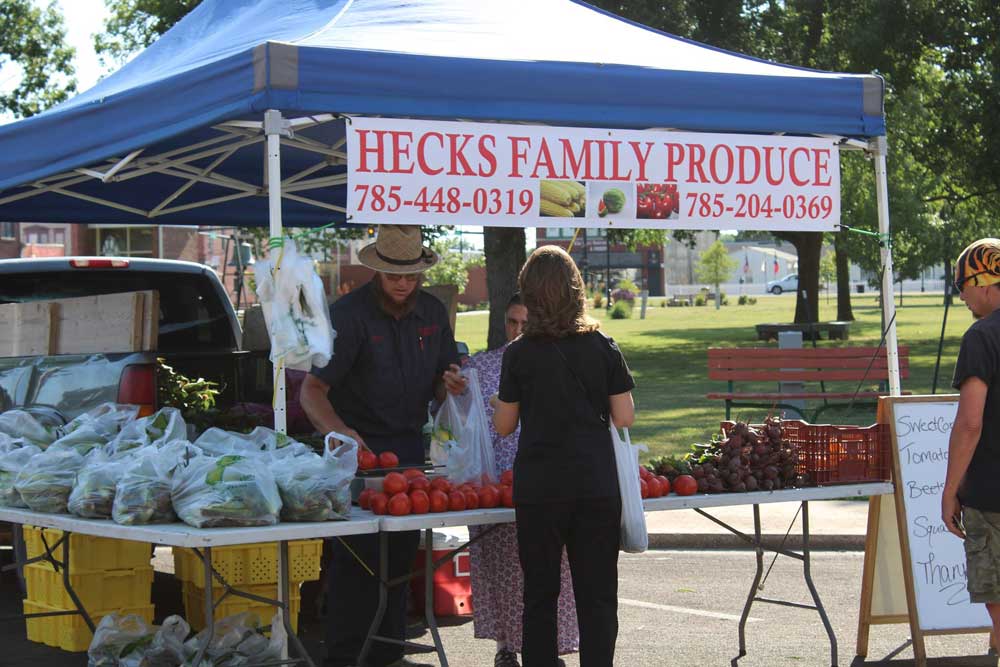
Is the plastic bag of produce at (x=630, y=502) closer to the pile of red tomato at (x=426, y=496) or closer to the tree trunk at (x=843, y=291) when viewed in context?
the pile of red tomato at (x=426, y=496)

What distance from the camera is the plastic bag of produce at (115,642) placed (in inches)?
227

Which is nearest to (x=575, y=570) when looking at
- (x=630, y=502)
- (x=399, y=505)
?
(x=630, y=502)

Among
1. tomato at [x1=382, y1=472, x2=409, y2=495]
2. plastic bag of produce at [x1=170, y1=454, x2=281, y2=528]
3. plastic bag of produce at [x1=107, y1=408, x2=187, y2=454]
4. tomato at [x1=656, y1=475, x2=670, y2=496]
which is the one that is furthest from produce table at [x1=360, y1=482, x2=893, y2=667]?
plastic bag of produce at [x1=107, y1=408, x2=187, y2=454]

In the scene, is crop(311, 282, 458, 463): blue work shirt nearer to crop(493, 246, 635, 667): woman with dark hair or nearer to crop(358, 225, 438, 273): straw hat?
crop(358, 225, 438, 273): straw hat

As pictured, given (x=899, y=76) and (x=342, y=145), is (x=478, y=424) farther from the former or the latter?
(x=899, y=76)

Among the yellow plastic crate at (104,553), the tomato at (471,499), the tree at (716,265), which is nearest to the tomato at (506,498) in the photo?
the tomato at (471,499)

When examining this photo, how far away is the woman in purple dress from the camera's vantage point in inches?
225

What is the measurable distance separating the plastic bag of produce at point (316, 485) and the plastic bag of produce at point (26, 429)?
Result: 1.51 meters

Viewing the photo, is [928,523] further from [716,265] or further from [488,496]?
[716,265]

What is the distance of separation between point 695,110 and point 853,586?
143 inches

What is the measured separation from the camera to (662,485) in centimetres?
540

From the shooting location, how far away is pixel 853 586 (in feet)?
26.1

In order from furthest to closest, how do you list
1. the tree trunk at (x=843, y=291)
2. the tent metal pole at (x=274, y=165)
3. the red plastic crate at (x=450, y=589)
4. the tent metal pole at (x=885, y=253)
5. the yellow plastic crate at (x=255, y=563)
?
the tree trunk at (x=843, y=291), the red plastic crate at (x=450, y=589), the yellow plastic crate at (x=255, y=563), the tent metal pole at (x=885, y=253), the tent metal pole at (x=274, y=165)

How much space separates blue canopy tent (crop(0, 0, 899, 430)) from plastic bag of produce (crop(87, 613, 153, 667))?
2046mm
